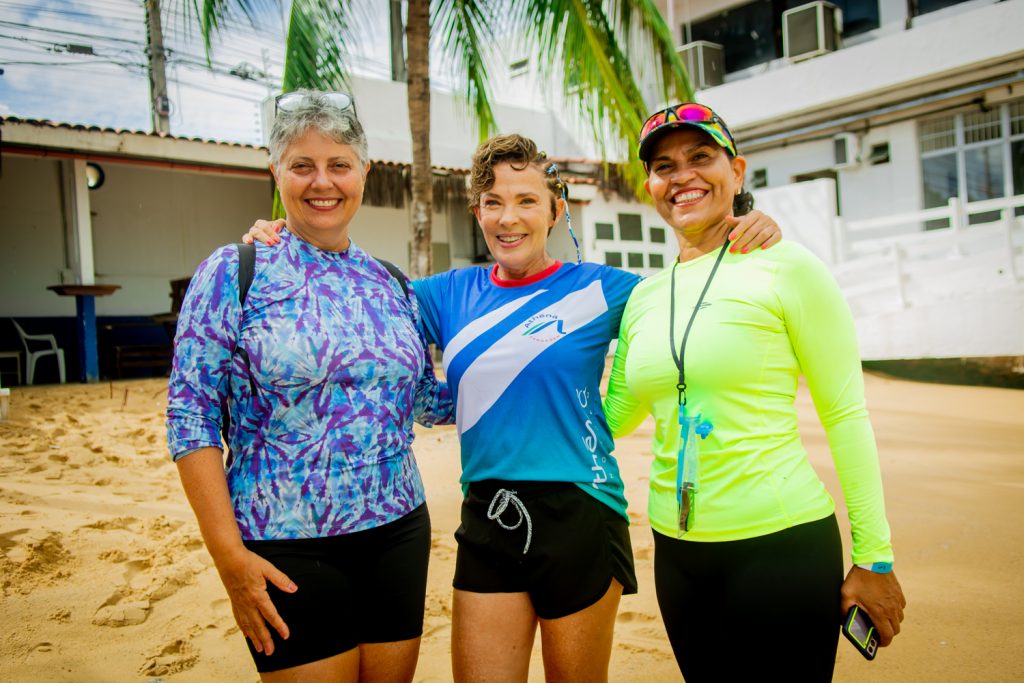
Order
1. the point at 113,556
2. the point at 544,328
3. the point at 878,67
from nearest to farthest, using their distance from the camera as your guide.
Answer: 1. the point at 544,328
2. the point at 113,556
3. the point at 878,67

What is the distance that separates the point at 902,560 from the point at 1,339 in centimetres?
1272

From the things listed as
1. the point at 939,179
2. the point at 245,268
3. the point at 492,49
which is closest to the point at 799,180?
the point at 939,179

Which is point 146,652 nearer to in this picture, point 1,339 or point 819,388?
point 819,388

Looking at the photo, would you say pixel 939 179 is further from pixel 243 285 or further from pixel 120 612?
pixel 243 285

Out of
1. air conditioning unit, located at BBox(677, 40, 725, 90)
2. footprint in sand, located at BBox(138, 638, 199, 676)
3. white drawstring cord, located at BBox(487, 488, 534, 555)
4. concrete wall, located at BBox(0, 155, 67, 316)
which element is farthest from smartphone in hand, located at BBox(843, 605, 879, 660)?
air conditioning unit, located at BBox(677, 40, 725, 90)

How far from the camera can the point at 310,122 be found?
1921 mm

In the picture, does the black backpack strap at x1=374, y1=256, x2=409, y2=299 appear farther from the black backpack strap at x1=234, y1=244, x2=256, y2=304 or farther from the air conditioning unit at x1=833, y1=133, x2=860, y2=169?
the air conditioning unit at x1=833, y1=133, x2=860, y2=169

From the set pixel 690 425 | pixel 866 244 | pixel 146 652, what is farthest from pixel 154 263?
pixel 690 425

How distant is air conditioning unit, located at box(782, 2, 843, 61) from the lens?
45.6ft

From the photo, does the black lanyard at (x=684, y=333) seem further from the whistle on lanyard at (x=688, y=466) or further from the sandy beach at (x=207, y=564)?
the sandy beach at (x=207, y=564)

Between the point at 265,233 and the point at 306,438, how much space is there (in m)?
0.58

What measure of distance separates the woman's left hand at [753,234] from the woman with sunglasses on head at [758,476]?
1.1 inches

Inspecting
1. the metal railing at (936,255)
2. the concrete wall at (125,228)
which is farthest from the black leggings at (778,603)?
the concrete wall at (125,228)

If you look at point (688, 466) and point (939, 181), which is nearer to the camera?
point (688, 466)
